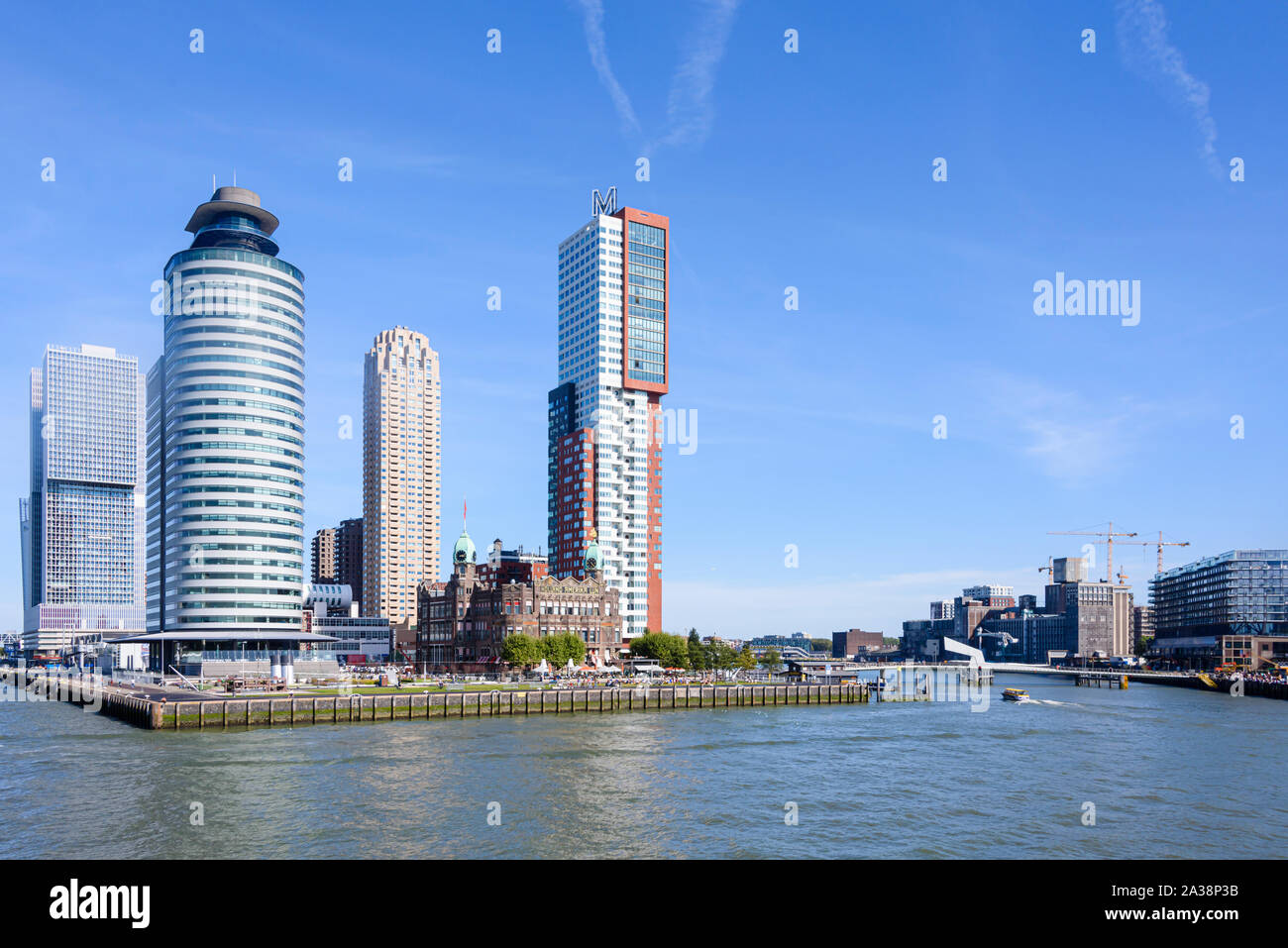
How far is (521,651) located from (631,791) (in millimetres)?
113702

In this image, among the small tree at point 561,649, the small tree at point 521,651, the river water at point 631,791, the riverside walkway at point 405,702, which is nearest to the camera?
the river water at point 631,791

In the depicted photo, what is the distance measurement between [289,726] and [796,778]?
58.4m

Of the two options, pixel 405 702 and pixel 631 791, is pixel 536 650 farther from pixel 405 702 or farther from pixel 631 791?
pixel 631 791

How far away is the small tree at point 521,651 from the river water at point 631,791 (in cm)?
6574

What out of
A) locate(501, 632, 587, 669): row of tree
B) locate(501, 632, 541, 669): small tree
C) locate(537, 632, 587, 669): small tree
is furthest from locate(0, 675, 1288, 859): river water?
locate(537, 632, 587, 669): small tree

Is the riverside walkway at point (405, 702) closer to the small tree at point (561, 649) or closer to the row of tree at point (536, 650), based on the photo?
the row of tree at point (536, 650)

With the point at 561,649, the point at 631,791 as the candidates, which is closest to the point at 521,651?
the point at 561,649

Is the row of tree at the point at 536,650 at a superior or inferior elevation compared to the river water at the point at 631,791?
inferior

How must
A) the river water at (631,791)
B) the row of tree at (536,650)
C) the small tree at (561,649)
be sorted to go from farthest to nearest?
1. the small tree at (561,649)
2. the row of tree at (536,650)
3. the river water at (631,791)

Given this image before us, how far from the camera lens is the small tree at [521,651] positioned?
580ft

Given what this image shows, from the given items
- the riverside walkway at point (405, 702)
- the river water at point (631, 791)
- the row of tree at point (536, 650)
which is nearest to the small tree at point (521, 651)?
the row of tree at point (536, 650)

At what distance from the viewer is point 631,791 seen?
2625 inches
